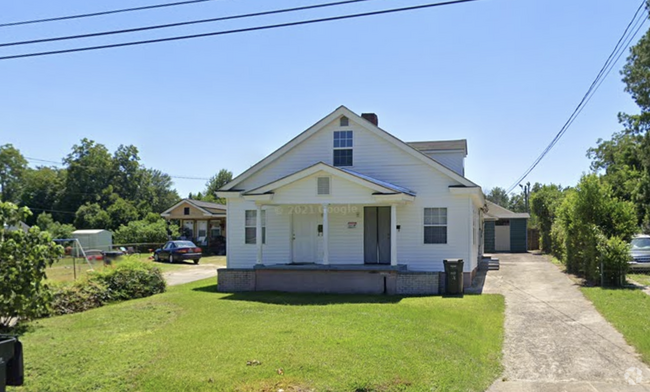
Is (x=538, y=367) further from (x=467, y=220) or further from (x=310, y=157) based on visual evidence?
(x=310, y=157)

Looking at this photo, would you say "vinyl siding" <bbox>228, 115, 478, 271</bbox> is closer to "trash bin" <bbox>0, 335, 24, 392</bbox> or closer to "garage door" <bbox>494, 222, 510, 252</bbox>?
"trash bin" <bbox>0, 335, 24, 392</bbox>

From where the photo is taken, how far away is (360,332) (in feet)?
29.0

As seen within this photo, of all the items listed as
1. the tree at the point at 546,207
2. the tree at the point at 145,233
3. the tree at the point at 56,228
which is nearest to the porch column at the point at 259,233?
the tree at the point at 546,207

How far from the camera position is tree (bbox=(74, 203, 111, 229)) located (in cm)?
5403

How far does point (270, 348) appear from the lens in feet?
25.6

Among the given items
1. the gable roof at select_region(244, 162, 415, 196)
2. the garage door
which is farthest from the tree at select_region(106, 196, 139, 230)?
the gable roof at select_region(244, 162, 415, 196)

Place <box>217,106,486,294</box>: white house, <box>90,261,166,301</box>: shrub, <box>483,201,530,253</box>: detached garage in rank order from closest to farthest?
1. <box>90,261,166,301</box>: shrub
2. <box>217,106,486,294</box>: white house
3. <box>483,201,530,253</box>: detached garage

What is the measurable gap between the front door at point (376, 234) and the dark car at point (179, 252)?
16.0 meters

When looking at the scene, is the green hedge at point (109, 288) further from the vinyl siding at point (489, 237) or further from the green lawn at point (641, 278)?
the vinyl siding at point (489, 237)

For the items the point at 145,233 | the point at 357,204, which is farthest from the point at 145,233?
the point at 357,204

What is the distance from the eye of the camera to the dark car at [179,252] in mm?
30203

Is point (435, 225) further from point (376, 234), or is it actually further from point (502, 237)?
point (502, 237)

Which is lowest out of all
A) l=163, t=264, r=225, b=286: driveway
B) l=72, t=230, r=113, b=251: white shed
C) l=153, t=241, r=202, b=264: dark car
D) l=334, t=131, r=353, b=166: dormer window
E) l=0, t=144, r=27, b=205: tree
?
l=163, t=264, r=225, b=286: driveway

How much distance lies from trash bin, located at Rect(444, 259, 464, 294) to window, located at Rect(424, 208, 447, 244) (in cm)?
178
